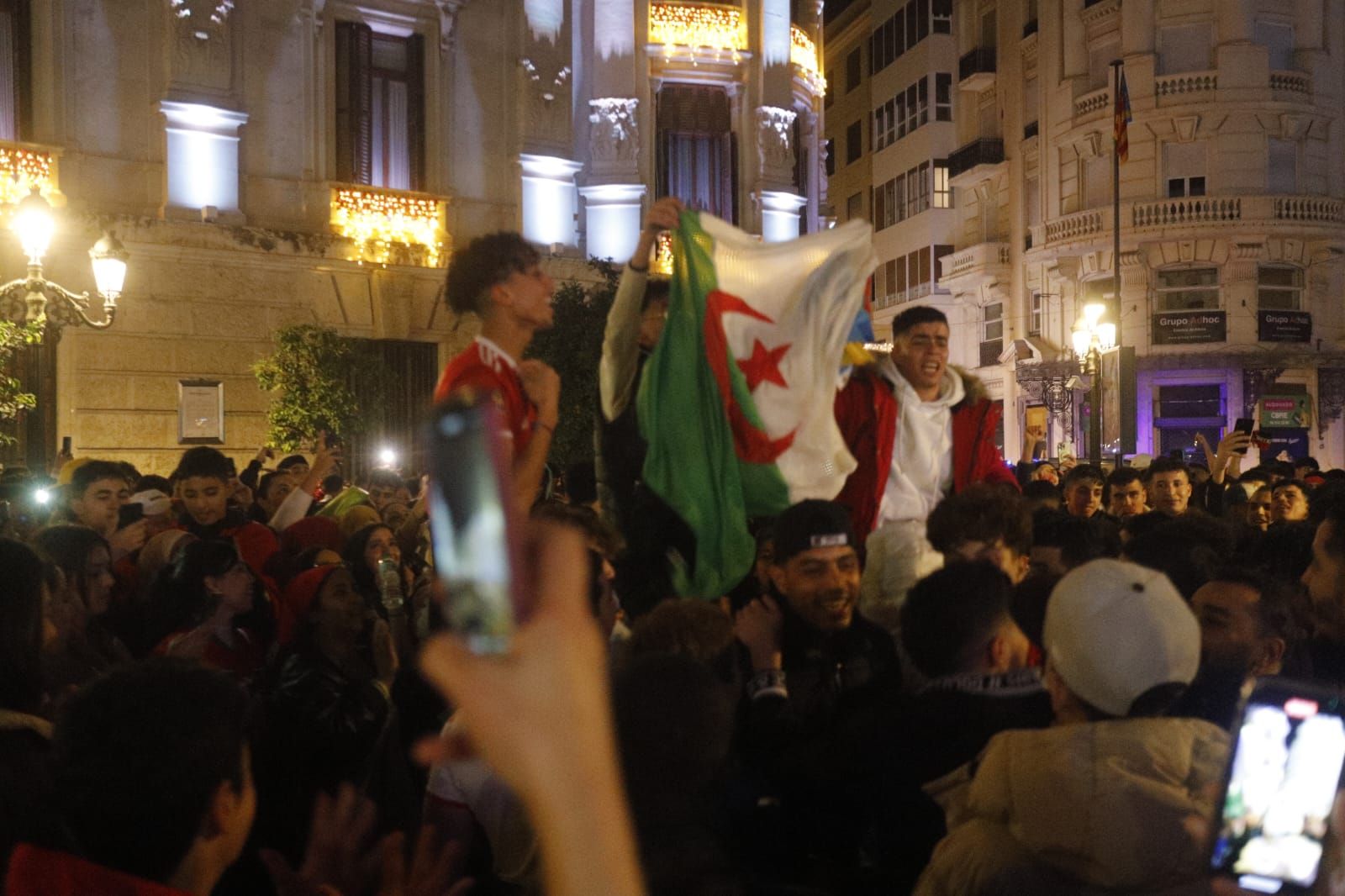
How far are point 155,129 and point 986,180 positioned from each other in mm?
32093

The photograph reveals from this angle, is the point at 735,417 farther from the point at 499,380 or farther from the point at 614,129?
the point at 614,129

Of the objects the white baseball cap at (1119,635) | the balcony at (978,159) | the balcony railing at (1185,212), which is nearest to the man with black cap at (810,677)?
the white baseball cap at (1119,635)

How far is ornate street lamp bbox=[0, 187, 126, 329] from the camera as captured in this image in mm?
9953

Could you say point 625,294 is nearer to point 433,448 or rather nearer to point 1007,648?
point 1007,648

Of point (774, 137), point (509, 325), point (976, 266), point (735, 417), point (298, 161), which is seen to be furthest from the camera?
point (976, 266)

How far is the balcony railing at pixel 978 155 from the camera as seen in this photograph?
42062mm

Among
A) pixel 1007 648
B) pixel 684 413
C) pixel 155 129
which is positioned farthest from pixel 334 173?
pixel 1007 648

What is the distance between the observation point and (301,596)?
15.4ft

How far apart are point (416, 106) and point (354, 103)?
1051 millimetres

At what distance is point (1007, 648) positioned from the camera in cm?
329

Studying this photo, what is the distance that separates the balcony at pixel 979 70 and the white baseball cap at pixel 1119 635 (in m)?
42.9

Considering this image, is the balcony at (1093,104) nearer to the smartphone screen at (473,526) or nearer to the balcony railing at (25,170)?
the balcony railing at (25,170)

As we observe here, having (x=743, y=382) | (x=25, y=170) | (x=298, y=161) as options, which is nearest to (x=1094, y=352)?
(x=298, y=161)

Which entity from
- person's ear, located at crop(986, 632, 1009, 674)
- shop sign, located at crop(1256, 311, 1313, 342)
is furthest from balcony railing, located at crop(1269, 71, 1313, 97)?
person's ear, located at crop(986, 632, 1009, 674)
